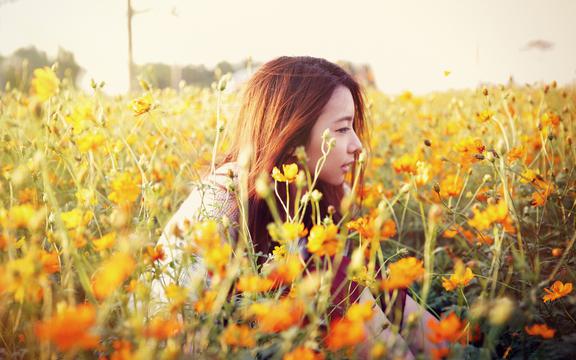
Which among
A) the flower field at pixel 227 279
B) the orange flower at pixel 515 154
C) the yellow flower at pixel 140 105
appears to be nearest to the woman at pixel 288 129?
the flower field at pixel 227 279

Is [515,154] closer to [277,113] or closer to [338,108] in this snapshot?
[338,108]

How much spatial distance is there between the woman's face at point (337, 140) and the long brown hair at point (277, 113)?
0.03 meters

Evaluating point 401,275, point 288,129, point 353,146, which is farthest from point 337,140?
point 401,275

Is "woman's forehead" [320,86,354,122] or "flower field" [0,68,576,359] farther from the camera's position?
"woman's forehead" [320,86,354,122]

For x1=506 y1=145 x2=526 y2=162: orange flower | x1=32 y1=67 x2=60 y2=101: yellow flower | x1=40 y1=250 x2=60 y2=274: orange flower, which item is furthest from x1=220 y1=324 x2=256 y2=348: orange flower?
x1=506 y1=145 x2=526 y2=162: orange flower

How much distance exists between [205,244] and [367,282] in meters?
0.43

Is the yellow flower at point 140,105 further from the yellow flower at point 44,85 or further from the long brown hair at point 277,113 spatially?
the long brown hair at point 277,113

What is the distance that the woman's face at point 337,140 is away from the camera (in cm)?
158

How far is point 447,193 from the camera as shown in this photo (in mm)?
1431

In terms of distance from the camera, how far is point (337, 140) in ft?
5.19

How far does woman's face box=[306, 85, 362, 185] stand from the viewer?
5.19ft

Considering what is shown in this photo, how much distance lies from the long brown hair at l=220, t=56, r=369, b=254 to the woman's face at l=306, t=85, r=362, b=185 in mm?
26

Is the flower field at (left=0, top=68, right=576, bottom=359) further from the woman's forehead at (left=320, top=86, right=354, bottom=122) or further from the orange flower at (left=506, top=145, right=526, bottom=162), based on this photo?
the woman's forehead at (left=320, top=86, right=354, bottom=122)

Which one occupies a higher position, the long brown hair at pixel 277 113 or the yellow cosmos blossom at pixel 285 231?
the long brown hair at pixel 277 113
